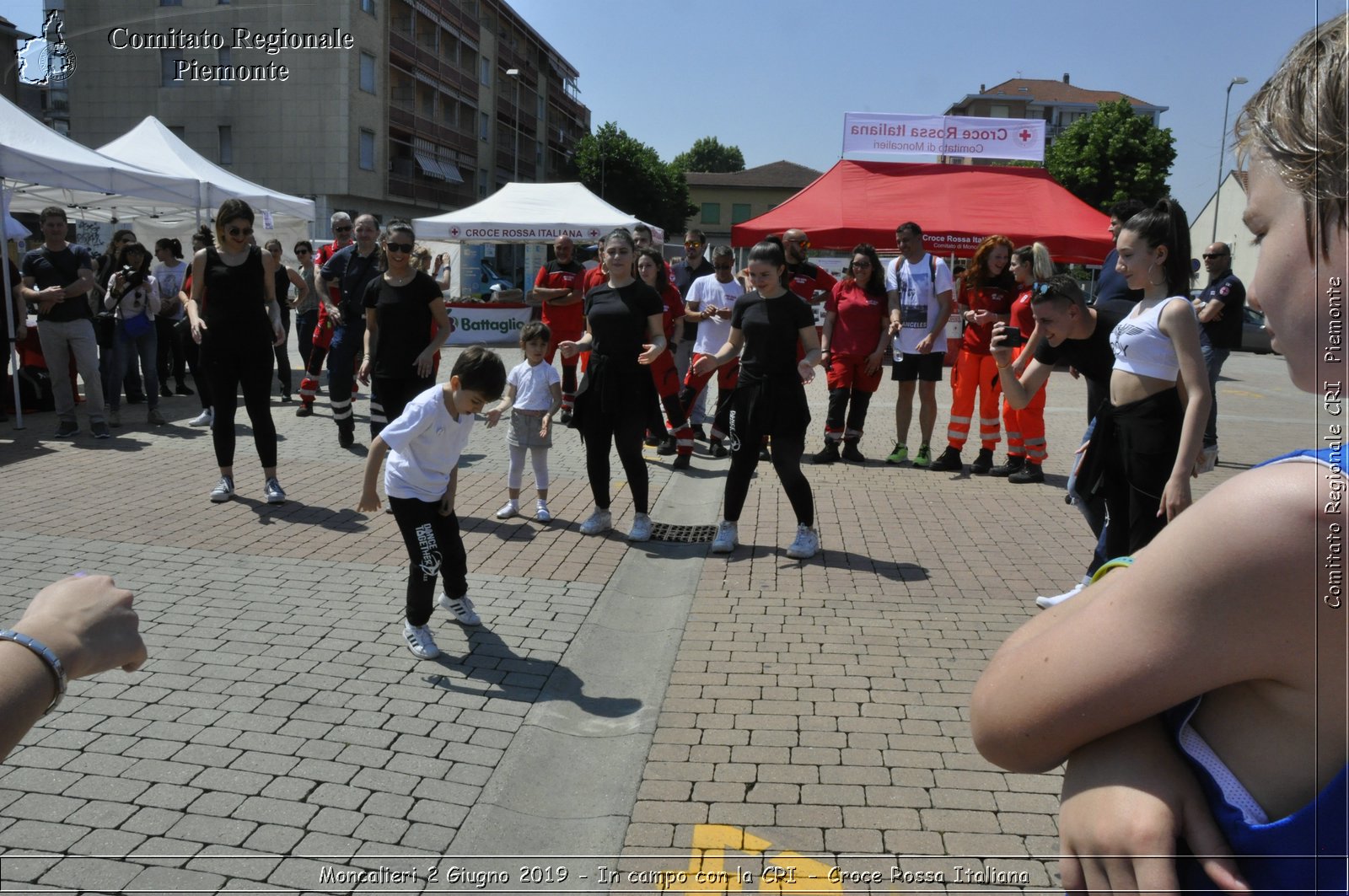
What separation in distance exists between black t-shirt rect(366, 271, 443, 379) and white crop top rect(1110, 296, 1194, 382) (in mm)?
4666

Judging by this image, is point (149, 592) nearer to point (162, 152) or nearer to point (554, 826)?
point (554, 826)

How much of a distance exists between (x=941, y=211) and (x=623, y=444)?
46.6ft

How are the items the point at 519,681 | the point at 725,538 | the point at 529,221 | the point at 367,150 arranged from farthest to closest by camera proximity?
the point at 367,150, the point at 529,221, the point at 725,538, the point at 519,681

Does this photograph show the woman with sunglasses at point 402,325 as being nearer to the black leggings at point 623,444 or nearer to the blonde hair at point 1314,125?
the black leggings at point 623,444

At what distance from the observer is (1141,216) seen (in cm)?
472

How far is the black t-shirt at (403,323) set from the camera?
7223 millimetres

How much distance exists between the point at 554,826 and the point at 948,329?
8187 mm

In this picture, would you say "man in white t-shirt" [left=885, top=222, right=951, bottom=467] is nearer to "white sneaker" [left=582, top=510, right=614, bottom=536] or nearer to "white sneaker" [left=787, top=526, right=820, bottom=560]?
"white sneaker" [left=787, top=526, right=820, bottom=560]

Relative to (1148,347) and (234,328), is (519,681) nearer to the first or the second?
(1148,347)

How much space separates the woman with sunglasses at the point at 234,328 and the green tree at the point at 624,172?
62576 mm

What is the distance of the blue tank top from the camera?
954mm

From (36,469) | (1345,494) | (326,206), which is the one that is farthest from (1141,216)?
(326,206)

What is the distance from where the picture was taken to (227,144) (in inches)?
1625

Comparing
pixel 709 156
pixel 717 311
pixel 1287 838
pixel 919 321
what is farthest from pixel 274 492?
pixel 709 156
